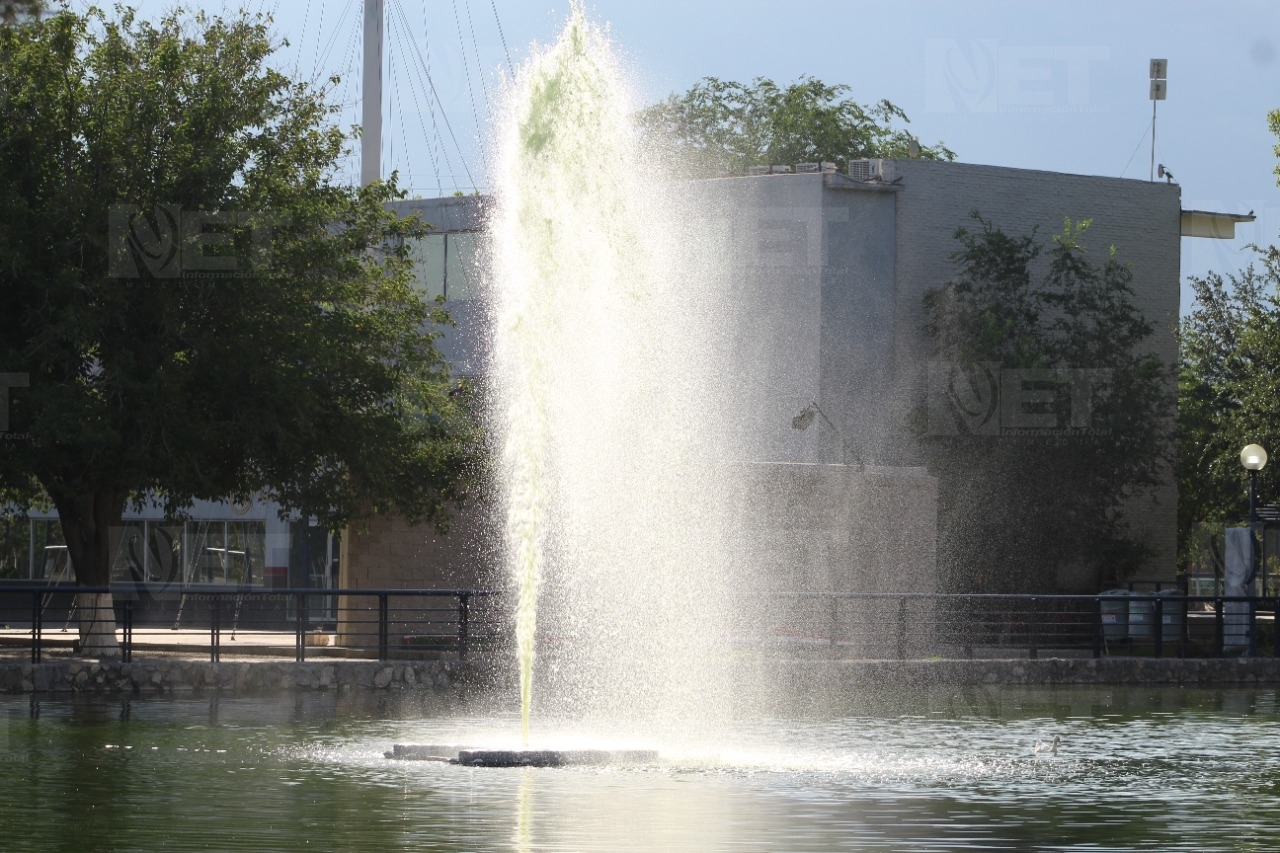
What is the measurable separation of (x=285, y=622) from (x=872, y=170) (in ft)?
68.0

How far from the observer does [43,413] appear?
28125 mm

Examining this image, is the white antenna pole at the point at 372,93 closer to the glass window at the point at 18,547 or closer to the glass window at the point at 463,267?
the glass window at the point at 463,267

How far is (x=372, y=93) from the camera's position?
49.4m

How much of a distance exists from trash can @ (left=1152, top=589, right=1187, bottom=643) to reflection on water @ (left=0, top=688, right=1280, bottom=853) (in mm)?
8629

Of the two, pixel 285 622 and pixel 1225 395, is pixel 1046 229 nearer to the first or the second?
pixel 1225 395

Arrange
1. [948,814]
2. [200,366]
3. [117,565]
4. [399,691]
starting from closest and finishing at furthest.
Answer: [948,814] → [399,691] → [200,366] → [117,565]

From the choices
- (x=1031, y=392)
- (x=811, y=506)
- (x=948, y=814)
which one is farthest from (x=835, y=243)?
(x=948, y=814)

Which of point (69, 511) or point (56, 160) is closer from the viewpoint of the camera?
point (56, 160)

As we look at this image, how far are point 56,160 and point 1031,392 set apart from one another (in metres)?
24.1

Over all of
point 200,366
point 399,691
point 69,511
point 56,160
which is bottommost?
point 399,691

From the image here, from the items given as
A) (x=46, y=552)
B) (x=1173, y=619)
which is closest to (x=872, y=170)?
(x=1173, y=619)

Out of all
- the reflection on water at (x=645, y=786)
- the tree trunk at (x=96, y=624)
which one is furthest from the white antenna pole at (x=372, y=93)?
the reflection on water at (x=645, y=786)

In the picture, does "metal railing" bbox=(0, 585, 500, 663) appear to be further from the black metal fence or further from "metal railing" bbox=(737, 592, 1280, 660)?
"metal railing" bbox=(737, 592, 1280, 660)

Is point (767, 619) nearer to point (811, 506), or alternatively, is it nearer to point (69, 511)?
point (811, 506)
